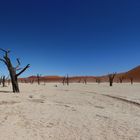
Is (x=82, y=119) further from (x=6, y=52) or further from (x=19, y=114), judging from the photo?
(x=6, y=52)

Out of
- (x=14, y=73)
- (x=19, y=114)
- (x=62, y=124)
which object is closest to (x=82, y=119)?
(x=62, y=124)

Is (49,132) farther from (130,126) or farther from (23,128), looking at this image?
(130,126)

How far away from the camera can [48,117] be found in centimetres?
977

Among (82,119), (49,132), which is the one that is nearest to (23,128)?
(49,132)

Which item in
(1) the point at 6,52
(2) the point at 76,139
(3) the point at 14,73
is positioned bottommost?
(2) the point at 76,139

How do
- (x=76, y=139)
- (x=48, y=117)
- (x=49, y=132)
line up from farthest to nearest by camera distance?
(x=48, y=117)
(x=49, y=132)
(x=76, y=139)

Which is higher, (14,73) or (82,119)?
(14,73)

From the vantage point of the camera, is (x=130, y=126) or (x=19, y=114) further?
(x=19, y=114)

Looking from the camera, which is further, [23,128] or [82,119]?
[82,119]

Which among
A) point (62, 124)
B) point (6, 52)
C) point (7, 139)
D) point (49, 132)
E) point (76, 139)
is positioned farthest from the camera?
point (6, 52)

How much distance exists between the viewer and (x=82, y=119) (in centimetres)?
990

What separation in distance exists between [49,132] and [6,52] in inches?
592

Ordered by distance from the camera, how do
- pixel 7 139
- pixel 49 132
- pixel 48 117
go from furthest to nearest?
pixel 48 117 < pixel 49 132 < pixel 7 139

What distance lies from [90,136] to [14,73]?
15269 mm
